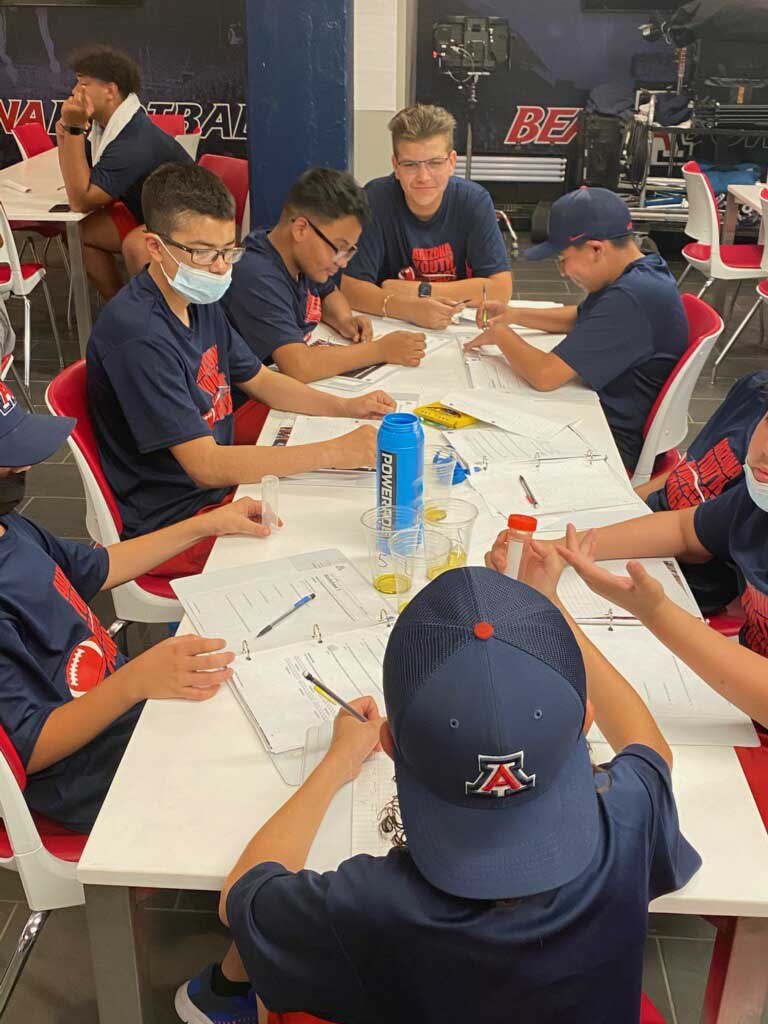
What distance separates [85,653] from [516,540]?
0.78 meters

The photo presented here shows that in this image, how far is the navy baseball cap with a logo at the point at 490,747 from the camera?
0.96 meters

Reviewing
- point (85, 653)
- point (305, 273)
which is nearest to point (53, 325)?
point (305, 273)

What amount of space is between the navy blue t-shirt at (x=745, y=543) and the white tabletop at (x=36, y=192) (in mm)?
3842

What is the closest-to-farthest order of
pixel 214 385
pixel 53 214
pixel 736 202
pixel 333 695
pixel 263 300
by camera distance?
pixel 333 695 < pixel 214 385 < pixel 263 300 < pixel 53 214 < pixel 736 202

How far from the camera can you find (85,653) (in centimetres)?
179

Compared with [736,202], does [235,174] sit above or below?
above

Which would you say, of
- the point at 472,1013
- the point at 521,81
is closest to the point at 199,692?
the point at 472,1013

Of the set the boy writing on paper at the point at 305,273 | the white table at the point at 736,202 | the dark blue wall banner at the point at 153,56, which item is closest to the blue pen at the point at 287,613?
the boy writing on paper at the point at 305,273

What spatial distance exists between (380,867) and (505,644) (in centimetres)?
28

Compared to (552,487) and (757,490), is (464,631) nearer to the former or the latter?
(757,490)

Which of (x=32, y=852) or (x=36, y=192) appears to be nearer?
(x=32, y=852)

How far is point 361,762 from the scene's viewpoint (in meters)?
1.41

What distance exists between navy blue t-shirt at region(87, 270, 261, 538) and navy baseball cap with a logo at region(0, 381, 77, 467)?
55cm

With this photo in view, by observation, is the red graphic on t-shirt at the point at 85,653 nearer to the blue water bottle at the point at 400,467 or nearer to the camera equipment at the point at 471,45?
the blue water bottle at the point at 400,467
